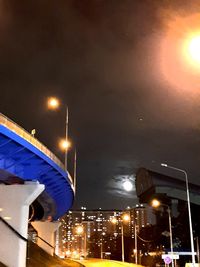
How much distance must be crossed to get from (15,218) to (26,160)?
462cm

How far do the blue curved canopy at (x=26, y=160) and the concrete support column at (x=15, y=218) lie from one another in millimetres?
948

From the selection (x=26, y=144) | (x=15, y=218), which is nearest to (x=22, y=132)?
(x=26, y=144)

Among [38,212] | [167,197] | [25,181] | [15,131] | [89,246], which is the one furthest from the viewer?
[89,246]

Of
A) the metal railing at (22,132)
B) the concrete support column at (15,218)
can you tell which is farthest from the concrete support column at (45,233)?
the metal railing at (22,132)

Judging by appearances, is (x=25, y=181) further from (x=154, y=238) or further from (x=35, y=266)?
(x=154, y=238)

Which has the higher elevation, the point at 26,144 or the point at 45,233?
the point at 26,144

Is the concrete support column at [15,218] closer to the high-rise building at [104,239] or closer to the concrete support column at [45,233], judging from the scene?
the concrete support column at [45,233]

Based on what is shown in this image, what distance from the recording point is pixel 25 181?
99.7ft

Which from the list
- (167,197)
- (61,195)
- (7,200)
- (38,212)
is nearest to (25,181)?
(7,200)

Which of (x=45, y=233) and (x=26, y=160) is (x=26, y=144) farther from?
(x=45, y=233)

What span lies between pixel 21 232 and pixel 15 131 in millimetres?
9383

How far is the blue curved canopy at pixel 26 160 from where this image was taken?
22.9 meters

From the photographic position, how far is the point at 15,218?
29.3 m

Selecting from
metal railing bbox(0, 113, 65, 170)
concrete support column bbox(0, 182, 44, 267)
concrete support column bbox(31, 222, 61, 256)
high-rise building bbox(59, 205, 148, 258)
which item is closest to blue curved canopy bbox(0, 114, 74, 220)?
metal railing bbox(0, 113, 65, 170)
